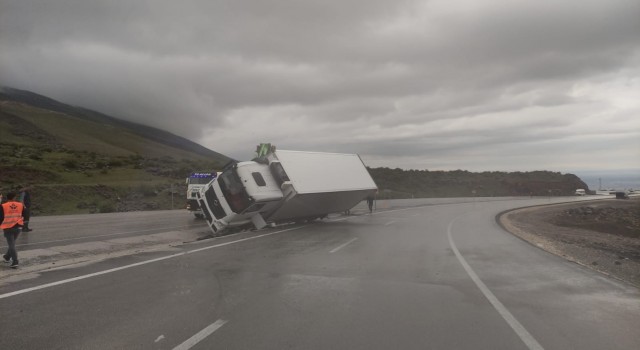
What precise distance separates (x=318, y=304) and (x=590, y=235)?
21.1m

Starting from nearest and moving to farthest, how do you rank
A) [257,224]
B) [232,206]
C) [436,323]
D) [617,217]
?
[436,323] → [232,206] → [257,224] → [617,217]

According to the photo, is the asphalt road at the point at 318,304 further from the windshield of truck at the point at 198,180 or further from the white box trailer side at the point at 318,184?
the windshield of truck at the point at 198,180

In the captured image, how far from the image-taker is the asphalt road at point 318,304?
5297mm

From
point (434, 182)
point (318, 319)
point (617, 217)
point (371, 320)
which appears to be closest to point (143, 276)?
point (318, 319)

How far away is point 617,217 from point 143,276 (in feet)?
136

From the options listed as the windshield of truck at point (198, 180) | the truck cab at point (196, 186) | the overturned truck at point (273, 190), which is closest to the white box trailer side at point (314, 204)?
the overturned truck at point (273, 190)

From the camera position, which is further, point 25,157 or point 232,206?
point 25,157

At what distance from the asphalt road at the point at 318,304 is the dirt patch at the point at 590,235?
1584 mm

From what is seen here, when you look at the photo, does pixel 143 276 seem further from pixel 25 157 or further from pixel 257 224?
pixel 25 157

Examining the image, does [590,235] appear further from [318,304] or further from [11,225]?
[11,225]

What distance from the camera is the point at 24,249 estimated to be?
12.2 metres

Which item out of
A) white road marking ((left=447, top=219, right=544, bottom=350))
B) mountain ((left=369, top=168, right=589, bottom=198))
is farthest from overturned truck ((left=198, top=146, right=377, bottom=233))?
mountain ((left=369, top=168, right=589, bottom=198))

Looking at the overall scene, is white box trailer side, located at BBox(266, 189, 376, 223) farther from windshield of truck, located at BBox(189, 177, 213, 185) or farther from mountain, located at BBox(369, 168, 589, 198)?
mountain, located at BBox(369, 168, 589, 198)

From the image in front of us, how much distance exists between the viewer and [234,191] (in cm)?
1684
